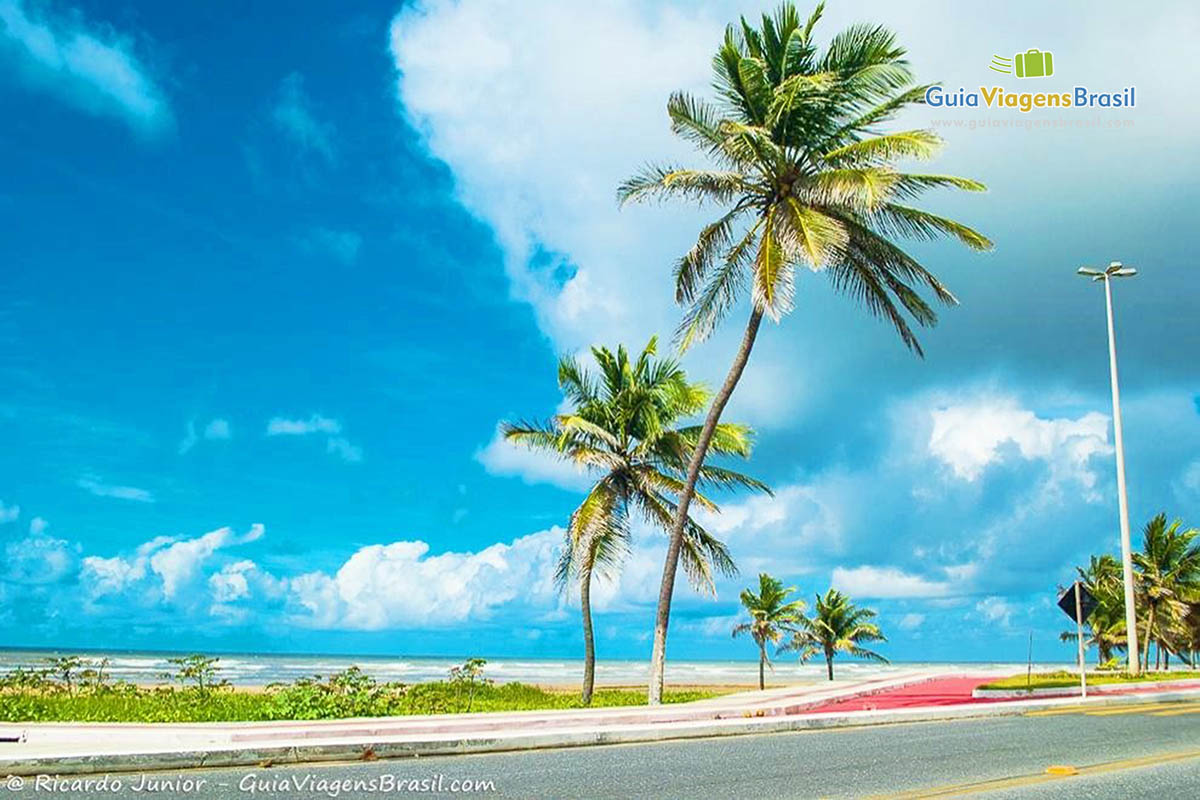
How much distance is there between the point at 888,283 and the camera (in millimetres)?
19906

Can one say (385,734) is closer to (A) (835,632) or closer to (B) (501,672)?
(A) (835,632)

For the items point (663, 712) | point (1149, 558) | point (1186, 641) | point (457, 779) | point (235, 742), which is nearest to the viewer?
point (457, 779)

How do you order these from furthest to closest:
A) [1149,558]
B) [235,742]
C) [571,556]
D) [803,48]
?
[1149,558]
[571,556]
[803,48]
[235,742]

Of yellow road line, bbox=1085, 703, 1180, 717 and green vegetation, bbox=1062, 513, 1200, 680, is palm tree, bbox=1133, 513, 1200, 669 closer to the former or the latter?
green vegetation, bbox=1062, 513, 1200, 680

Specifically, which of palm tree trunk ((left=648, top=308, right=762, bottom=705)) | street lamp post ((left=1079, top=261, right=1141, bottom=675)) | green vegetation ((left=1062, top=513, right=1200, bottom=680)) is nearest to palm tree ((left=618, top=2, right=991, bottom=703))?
palm tree trunk ((left=648, top=308, right=762, bottom=705))

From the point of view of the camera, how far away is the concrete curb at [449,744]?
8.51 meters

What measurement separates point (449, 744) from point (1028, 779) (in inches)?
215

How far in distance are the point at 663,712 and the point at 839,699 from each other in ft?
19.2

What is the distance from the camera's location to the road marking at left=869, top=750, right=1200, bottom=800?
304 inches

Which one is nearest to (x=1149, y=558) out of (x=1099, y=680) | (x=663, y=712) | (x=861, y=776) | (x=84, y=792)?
(x=1099, y=680)

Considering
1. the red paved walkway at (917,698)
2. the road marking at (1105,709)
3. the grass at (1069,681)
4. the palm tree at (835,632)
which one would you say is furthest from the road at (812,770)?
the palm tree at (835,632)

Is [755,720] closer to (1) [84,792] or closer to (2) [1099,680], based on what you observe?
(1) [84,792]

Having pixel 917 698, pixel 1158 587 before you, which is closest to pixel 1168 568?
pixel 1158 587

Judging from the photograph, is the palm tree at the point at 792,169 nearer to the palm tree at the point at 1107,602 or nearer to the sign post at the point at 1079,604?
the sign post at the point at 1079,604
